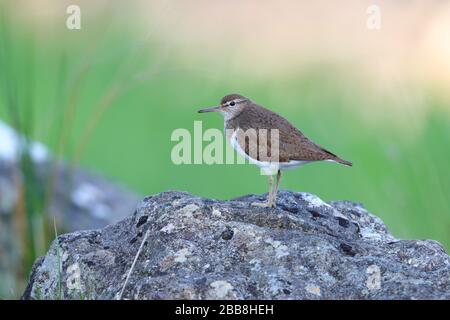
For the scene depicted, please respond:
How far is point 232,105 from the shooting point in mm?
6543

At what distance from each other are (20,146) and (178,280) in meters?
3.89

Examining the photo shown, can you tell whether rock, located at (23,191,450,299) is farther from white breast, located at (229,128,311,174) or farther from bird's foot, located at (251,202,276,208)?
white breast, located at (229,128,311,174)

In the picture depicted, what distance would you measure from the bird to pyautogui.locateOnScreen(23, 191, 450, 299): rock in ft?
1.54

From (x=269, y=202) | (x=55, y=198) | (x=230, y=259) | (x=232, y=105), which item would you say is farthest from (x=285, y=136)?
(x=55, y=198)

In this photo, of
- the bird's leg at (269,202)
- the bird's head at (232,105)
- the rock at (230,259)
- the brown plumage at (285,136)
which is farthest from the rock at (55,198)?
the rock at (230,259)

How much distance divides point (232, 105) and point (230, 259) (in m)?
2.01

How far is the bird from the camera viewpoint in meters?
5.81

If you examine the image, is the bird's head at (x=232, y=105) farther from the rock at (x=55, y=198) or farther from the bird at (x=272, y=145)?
the rock at (x=55, y=198)

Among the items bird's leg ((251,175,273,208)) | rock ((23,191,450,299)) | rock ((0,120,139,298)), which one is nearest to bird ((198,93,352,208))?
bird's leg ((251,175,273,208))

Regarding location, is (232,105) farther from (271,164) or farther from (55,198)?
(55,198)

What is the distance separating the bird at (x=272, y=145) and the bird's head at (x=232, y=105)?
21 centimetres

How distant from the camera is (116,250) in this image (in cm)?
506

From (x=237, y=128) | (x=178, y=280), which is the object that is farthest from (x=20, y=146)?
(x=178, y=280)
